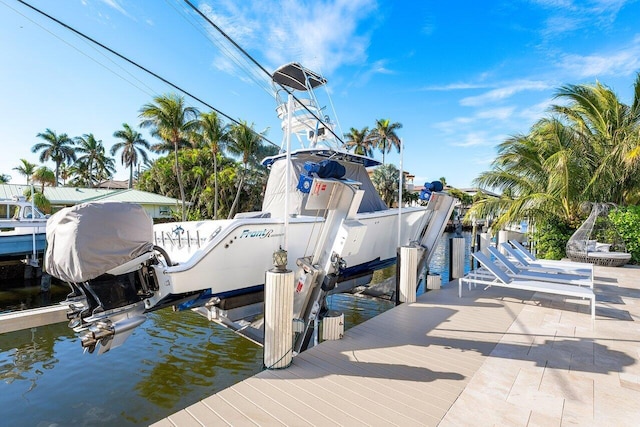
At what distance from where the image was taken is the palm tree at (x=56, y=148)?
42.5m

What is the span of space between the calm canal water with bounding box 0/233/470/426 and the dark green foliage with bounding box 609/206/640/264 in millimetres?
8785

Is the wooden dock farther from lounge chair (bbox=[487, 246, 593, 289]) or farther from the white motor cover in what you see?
the white motor cover

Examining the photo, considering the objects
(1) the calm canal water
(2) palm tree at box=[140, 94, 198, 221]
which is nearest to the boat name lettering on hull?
(1) the calm canal water

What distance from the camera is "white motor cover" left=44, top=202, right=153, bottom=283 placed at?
→ 3318 mm

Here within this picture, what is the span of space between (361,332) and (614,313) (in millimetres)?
4423

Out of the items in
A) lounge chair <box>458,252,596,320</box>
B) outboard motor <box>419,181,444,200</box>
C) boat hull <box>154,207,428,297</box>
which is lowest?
lounge chair <box>458,252,596,320</box>

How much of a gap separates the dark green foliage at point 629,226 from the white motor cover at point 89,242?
13.0m

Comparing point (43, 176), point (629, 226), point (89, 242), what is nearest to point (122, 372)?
point (89, 242)

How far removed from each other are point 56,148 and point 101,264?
5201 cm

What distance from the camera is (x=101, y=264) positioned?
11.1 feet

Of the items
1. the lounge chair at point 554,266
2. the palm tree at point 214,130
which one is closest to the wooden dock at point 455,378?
the lounge chair at point 554,266

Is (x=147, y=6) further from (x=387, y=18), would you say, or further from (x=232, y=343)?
(x=387, y=18)

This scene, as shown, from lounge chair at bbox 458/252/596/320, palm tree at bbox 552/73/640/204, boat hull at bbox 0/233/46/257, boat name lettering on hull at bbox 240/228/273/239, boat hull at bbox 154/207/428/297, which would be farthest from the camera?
boat hull at bbox 0/233/46/257

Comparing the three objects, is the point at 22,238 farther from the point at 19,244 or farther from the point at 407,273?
the point at 407,273
